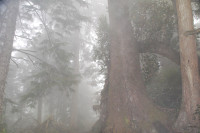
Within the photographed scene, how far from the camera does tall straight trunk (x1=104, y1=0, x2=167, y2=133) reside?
6.04 meters

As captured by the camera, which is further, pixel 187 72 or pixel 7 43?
pixel 7 43

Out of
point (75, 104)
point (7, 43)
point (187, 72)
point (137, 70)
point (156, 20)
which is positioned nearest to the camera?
point (187, 72)

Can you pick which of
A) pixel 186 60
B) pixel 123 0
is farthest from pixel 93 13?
pixel 186 60

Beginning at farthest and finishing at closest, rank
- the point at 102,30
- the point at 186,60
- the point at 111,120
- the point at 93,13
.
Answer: the point at 93,13 → the point at 102,30 → the point at 111,120 → the point at 186,60

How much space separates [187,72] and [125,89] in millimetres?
2199

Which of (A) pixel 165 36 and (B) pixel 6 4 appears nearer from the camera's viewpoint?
(B) pixel 6 4

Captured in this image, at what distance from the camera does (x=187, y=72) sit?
18.5 ft

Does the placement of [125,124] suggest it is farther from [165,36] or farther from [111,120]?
[165,36]

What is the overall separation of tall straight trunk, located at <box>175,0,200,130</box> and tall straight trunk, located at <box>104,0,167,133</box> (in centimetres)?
86

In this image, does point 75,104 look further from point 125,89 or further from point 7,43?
point 125,89

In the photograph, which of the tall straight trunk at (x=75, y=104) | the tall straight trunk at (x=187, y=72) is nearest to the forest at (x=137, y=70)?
the tall straight trunk at (x=187, y=72)

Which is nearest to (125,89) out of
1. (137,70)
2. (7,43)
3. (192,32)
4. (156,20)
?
(137,70)

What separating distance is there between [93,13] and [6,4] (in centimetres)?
1462

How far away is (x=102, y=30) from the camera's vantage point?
10.5 meters
